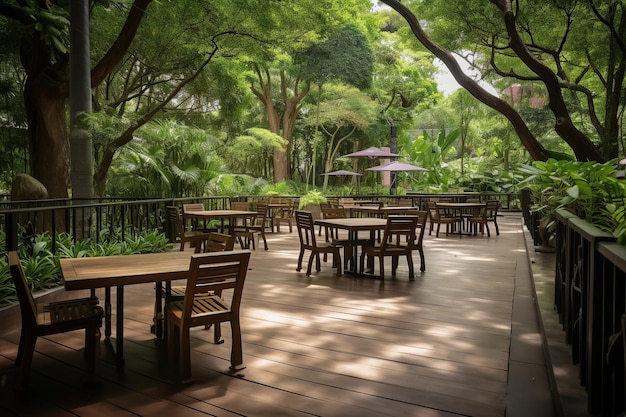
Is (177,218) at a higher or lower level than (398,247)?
higher

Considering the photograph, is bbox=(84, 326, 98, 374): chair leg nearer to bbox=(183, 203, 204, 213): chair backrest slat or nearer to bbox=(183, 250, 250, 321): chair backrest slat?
bbox=(183, 250, 250, 321): chair backrest slat

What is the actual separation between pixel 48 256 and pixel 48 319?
2.88 metres

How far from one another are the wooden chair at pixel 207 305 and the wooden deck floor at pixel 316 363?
16 cm

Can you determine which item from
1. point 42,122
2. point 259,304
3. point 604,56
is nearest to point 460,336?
point 259,304

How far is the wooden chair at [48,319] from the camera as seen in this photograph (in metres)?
Result: 2.88

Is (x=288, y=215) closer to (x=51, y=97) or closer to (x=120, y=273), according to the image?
(x=51, y=97)

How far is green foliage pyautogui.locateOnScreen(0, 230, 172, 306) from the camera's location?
4672mm

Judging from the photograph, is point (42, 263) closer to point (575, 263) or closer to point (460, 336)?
point (460, 336)

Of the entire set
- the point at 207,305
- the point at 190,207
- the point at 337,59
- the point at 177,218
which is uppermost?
the point at 337,59

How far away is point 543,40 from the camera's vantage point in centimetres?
1269

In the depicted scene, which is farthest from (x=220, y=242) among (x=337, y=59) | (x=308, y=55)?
(x=308, y=55)

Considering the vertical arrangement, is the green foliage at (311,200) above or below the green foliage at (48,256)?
above

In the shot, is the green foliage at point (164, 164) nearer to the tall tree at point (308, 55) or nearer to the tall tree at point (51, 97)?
the tall tree at point (51, 97)

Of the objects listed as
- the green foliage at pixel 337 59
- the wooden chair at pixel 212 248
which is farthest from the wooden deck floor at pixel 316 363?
the green foliage at pixel 337 59
